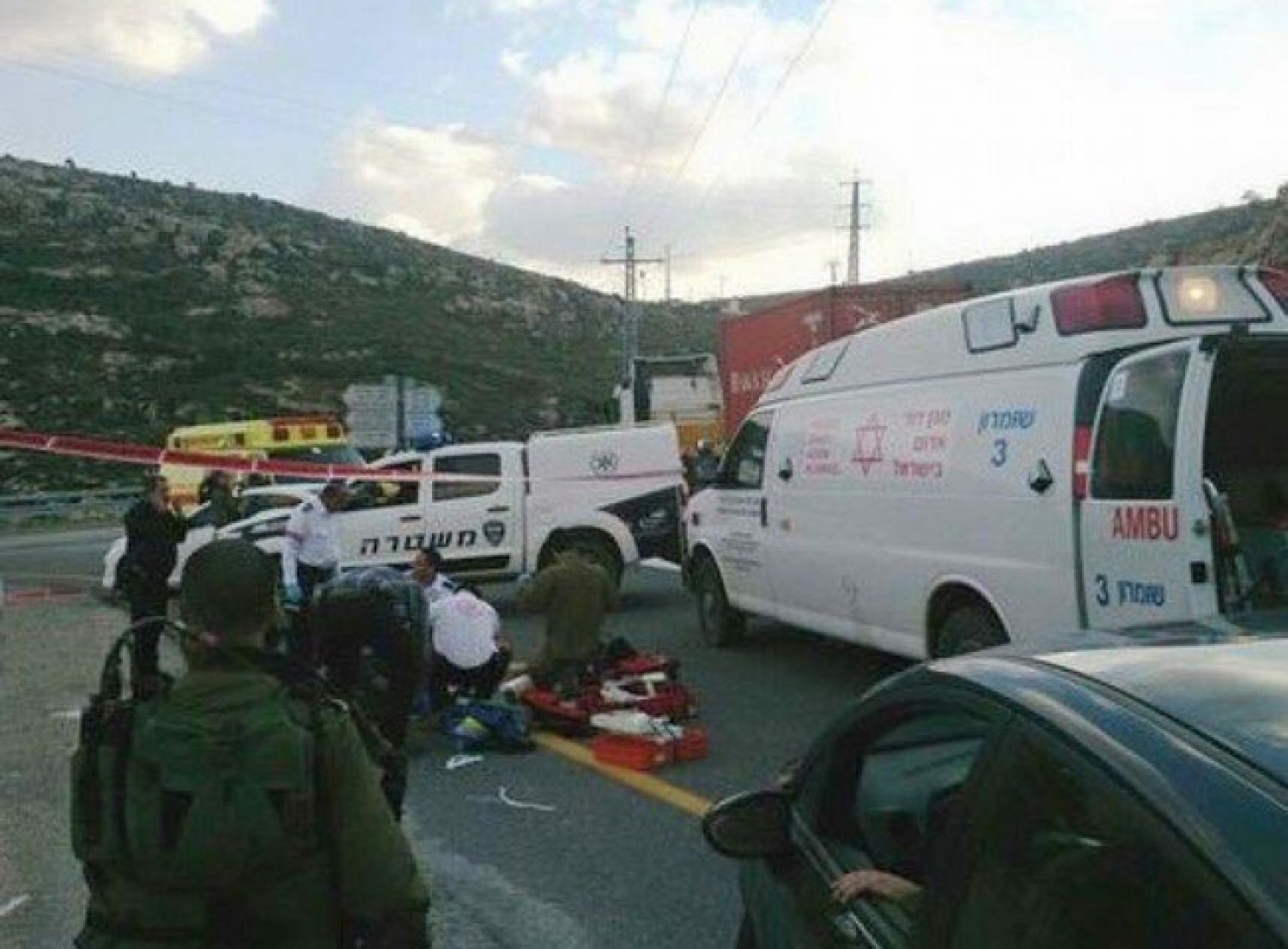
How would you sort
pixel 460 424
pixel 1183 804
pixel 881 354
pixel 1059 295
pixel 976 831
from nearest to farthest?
pixel 1183 804 → pixel 976 831 → pixel 1059 295 → pixel 881 354 → pixel 460 424

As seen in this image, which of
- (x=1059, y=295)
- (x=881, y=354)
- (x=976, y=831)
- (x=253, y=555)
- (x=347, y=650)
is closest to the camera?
(x=976, y=831)

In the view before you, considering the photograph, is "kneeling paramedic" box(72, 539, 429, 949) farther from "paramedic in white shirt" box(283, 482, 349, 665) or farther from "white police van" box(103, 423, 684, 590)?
"white police van" box(103, 423, 684, 590)

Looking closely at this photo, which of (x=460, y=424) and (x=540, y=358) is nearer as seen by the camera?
(x=460, y=424)

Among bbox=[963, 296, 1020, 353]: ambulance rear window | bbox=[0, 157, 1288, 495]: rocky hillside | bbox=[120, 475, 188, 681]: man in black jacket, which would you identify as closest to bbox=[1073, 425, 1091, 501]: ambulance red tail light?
bbox=[963, 296, 1020, 353]: ambulance rear window

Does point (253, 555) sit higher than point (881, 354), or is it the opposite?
point (881, 354)

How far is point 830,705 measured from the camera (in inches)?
375

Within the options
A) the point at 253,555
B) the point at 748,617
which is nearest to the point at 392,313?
the point at 748,617

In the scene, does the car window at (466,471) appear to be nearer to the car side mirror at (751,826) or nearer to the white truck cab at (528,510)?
the white truck cab at (528,510)

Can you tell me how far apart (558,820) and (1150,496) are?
3.02m

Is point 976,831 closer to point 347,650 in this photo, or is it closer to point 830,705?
point 347,650

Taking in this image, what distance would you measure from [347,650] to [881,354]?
368 cm

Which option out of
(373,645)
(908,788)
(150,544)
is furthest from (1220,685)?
(150,544)

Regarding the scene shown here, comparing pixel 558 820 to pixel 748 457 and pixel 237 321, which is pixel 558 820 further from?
pixel 237 321

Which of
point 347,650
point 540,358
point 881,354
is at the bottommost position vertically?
point 347,650
